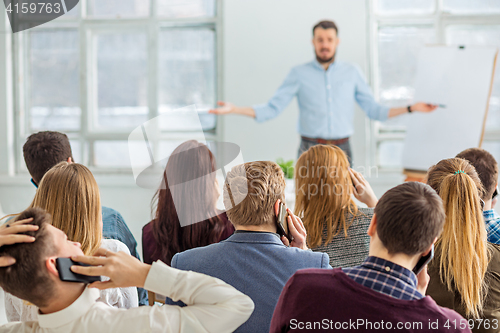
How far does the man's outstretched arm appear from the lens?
0.82 meters

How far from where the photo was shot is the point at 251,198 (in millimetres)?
1182

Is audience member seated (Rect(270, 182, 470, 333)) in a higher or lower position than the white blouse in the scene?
higher

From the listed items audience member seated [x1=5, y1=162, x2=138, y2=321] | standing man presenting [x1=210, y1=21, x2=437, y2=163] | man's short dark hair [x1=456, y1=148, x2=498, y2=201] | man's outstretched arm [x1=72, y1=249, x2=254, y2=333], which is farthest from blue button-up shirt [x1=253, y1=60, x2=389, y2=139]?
man's outstretched arm [x1=72, y1=249, x2=254, y2=333]

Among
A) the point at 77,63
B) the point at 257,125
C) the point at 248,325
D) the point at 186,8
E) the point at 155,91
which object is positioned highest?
the point at 186,8

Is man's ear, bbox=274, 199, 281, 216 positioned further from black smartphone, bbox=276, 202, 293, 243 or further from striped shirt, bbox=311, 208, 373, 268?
striped shirt, bbox=311, 208, 373, 268

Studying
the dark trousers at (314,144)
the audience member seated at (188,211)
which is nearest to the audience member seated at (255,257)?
the audience member seated at (188,211)

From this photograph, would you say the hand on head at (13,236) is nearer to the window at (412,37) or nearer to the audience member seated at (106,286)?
the audience member seated at (106,286)

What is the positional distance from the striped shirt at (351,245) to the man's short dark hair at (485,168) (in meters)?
0.50

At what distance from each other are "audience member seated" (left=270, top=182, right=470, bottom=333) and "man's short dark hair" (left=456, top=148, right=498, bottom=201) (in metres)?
0.94

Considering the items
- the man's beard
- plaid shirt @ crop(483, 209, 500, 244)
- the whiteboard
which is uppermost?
the man's beard

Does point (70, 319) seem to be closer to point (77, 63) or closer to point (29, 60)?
point (77, 63)

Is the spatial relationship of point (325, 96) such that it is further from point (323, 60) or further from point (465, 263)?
point (465, 263)

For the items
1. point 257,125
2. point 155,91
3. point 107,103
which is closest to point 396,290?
point 257,125

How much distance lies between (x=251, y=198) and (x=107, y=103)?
147 inches
